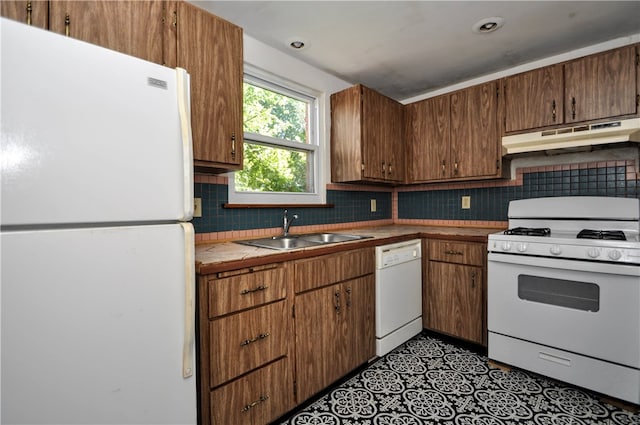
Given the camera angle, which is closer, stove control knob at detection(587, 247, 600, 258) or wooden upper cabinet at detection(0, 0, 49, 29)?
wooden upper cabinet at detection(0, 0, 49, 29)

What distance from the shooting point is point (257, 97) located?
2.34 m

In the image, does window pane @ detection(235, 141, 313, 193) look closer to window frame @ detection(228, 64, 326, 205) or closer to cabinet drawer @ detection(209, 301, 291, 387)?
→ window frame @ detection(228, 64, 326, 205)

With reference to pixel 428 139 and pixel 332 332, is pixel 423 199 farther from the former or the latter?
pixel 332 332

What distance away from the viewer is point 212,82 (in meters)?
1.62

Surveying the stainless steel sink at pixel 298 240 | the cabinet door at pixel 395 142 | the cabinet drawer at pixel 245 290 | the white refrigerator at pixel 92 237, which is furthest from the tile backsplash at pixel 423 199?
the white refrigerator at pixel 92 237

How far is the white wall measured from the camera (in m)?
2.21

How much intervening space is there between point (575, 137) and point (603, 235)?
688 millimetres

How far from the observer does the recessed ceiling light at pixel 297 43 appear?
219 cm

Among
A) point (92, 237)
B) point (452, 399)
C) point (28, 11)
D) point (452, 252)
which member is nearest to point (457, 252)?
point (452, 252)

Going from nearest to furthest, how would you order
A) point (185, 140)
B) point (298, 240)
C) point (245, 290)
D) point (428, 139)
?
point (185, 140) < point (245, 290) < point (298, 240) < point (428, 139)

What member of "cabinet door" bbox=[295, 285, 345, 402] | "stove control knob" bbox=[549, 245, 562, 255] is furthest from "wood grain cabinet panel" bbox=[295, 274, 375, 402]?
"stove control knob" bbox=[549, 245, 562, 255]

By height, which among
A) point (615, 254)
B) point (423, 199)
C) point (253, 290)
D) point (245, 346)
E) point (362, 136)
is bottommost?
point (245, 346)

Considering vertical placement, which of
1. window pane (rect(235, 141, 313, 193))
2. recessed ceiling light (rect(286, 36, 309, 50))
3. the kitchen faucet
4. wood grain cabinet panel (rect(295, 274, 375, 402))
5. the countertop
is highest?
recessed ceiling light (rect(286, 36, 309, 50))

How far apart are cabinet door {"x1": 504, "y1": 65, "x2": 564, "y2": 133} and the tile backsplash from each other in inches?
17.1
